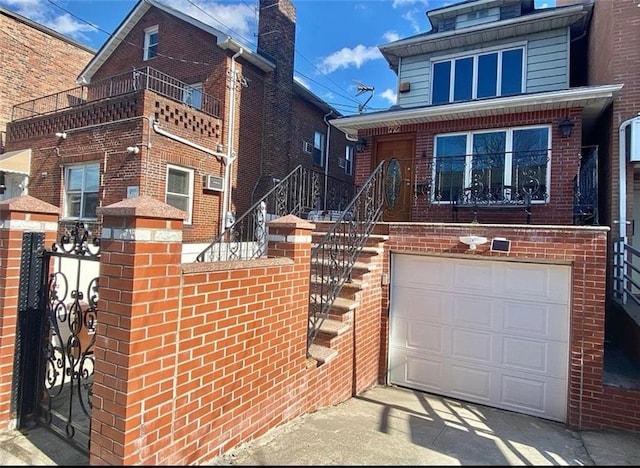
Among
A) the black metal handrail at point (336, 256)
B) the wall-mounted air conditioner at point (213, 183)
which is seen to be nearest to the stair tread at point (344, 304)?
the black metal handrail at point (336, 256)

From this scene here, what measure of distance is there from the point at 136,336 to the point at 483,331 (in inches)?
189

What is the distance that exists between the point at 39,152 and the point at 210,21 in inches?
250

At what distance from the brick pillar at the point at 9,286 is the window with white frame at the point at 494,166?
651cm

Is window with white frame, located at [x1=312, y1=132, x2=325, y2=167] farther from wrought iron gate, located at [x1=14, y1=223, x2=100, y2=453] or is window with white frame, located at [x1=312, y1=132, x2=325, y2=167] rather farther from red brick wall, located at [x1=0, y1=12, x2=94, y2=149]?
wrought iron gate, located at [x1=14, y1=223, x2=100, y2=453]

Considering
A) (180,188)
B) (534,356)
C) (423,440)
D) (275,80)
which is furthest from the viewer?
(275,80)

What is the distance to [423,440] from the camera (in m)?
3.76

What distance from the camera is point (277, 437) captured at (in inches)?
126

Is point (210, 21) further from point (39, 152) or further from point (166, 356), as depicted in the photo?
point (166, 356)

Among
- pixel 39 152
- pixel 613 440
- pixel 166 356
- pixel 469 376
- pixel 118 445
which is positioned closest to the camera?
pixel 118 445

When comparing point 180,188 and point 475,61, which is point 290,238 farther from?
point 475,61

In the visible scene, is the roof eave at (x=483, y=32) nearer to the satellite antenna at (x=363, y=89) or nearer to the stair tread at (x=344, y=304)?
the satellite antenna at (x=363, y=89)

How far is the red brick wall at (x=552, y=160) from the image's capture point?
6.54 metres

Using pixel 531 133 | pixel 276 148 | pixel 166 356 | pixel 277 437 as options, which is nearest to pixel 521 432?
pixel 277 437

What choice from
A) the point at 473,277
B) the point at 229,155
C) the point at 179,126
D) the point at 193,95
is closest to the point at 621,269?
the point at 473,277
